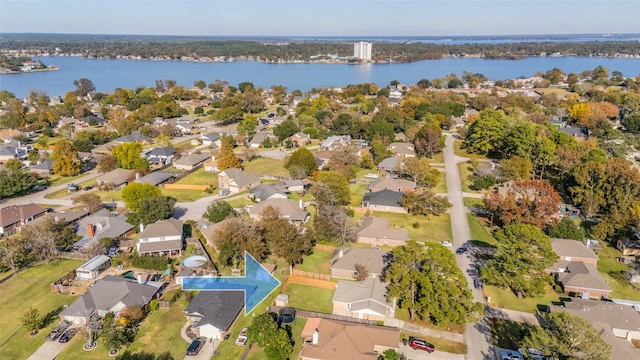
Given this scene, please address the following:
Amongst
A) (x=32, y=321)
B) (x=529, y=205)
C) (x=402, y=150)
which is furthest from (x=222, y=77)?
(x=32, y=321)

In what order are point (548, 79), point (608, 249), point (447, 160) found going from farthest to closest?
point (548, 79) < point (447, 160) < point (608, 249)

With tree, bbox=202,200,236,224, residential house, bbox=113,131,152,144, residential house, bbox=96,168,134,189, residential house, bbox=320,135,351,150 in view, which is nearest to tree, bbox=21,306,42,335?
tree, bbox=202,200,236,224

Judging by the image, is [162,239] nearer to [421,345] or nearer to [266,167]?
[421,345]

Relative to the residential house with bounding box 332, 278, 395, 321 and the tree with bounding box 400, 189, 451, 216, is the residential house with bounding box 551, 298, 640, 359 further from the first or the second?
the tree with bounding box 400, 189, 451, 216

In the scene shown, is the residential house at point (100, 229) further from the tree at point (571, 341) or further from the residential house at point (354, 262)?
the tree at point (571, 341)

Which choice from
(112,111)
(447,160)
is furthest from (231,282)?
(112,111)

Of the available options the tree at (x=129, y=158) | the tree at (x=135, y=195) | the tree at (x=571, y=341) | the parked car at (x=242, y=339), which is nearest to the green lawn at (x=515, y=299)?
the tree at (x=571, y=341)

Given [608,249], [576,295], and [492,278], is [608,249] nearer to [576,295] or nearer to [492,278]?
[576,295]

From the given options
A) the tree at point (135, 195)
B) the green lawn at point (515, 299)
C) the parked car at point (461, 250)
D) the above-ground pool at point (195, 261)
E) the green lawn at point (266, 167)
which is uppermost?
the tree at point (135, 195)
